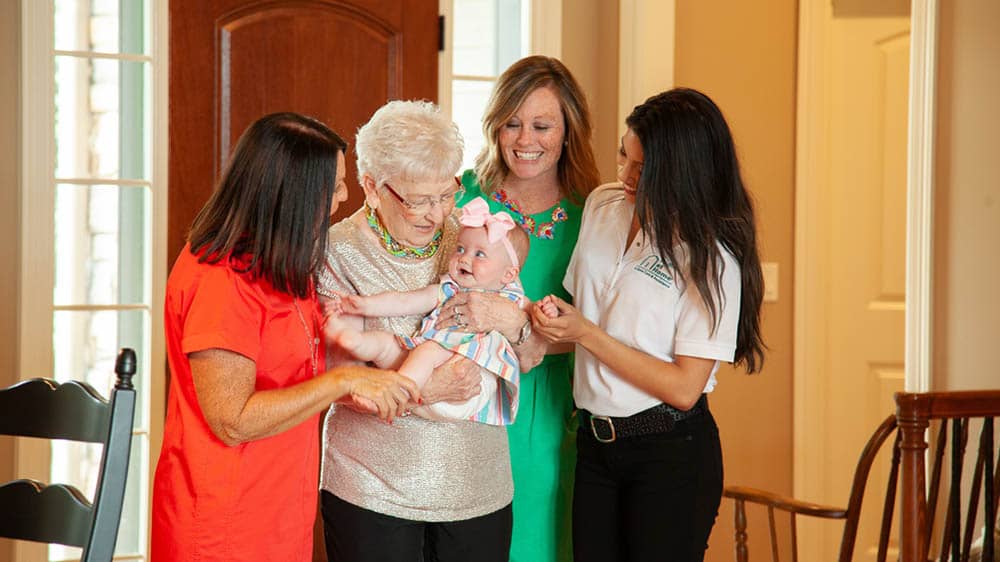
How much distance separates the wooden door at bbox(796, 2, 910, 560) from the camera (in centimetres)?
405

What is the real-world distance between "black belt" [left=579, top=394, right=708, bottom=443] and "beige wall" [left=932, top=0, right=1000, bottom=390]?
1395 millimetres

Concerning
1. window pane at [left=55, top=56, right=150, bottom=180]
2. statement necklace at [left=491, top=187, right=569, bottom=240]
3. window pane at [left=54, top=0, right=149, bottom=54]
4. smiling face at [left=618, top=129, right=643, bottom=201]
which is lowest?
statement necklace at [left=491, top=187, right=569, bottom=240]

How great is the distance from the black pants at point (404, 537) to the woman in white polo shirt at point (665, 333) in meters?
0.24

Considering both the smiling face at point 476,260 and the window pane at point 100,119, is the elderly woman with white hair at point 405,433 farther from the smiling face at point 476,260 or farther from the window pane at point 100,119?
the window pane at point 100,119

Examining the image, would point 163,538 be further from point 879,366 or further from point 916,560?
point 879,366

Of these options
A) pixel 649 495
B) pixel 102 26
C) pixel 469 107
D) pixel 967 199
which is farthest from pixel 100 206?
pixel 967 199

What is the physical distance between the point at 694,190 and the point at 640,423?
479mm

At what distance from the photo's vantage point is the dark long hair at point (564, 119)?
93.5 inches

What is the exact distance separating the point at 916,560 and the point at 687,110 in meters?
1.19

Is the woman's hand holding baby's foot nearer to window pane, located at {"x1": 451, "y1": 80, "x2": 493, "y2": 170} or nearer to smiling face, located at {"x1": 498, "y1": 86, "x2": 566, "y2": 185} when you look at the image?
smiling face, located at {"x1": 498, "y1": 86, "x2": 566, "y2": 185}

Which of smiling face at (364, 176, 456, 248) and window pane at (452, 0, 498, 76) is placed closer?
smiling face at (364, 176, 456, 248)

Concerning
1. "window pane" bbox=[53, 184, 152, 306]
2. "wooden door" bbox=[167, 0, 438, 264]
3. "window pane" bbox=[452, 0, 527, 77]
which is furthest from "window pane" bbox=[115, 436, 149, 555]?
"window pane" bbox=[452, 0, 527, 77]

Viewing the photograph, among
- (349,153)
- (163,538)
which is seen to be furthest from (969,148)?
(163,538)

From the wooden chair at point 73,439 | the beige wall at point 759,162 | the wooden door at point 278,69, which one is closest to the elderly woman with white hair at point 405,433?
the wooden chair at point 73,439
